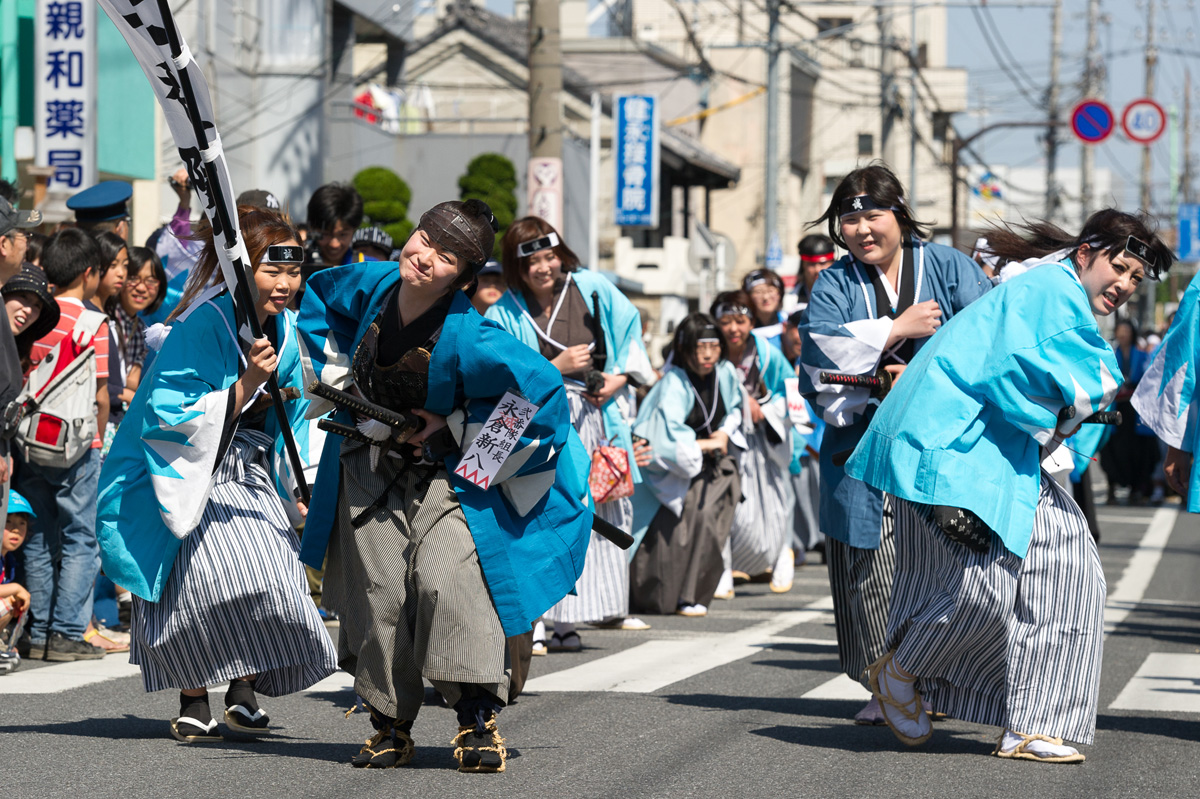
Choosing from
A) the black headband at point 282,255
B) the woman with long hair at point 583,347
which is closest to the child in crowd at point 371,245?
the woman with long hair at point 583,347

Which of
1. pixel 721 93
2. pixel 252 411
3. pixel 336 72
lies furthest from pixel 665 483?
pixel 721 93

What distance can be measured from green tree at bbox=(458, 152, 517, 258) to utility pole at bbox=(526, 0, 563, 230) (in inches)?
543

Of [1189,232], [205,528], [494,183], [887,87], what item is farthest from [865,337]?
[1189,232]

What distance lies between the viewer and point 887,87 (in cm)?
3772

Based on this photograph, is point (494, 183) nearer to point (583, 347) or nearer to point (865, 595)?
point (583, 347)

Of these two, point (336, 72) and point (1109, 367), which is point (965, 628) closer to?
point (1109, 367)

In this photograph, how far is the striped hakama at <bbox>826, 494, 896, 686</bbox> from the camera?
5996mm

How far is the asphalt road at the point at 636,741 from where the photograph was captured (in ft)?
15.6

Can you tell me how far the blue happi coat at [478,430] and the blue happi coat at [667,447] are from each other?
15.3 ft

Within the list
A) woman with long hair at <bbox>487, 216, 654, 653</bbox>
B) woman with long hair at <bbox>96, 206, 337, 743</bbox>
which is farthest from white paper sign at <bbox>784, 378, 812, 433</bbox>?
woman with long hair at <bbox>96, 206, 337, 743</bbox>

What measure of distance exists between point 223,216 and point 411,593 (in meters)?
1.34

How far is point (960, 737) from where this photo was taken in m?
5.79

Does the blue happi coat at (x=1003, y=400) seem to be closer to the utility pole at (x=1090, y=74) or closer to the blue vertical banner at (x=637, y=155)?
the blue vertical banner at (x=637, y=155)

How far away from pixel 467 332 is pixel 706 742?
1.77 meters
